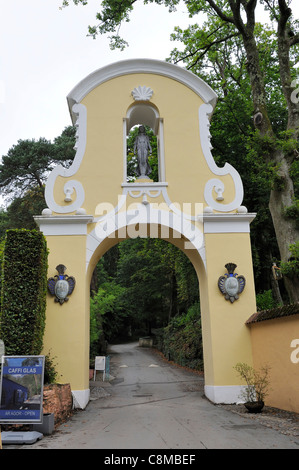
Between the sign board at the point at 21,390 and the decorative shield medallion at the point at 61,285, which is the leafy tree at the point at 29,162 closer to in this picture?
the decorative shield medallion at the point at 61,285

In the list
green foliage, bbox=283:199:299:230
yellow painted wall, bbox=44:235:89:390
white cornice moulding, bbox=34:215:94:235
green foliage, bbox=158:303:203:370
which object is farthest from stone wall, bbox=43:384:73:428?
green foliage, bbox=158:303:203:370

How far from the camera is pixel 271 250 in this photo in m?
16.4

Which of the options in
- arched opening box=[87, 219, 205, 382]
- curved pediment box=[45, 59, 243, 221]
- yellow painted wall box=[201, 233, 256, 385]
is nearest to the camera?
yellow painted wall box=[201, 233, 256, 385]

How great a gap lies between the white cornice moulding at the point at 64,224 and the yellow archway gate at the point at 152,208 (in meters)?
0.03

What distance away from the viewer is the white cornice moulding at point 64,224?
392 inches

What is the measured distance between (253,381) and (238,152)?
32.8 feet

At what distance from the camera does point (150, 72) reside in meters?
11.5

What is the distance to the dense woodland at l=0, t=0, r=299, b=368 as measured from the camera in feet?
35.0

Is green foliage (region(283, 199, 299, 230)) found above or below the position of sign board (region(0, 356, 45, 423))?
above

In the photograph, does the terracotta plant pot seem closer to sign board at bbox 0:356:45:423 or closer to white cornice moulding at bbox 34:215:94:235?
sign board at bbox 0:356:45:423

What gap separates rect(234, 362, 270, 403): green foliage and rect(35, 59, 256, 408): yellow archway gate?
222 millimetres
